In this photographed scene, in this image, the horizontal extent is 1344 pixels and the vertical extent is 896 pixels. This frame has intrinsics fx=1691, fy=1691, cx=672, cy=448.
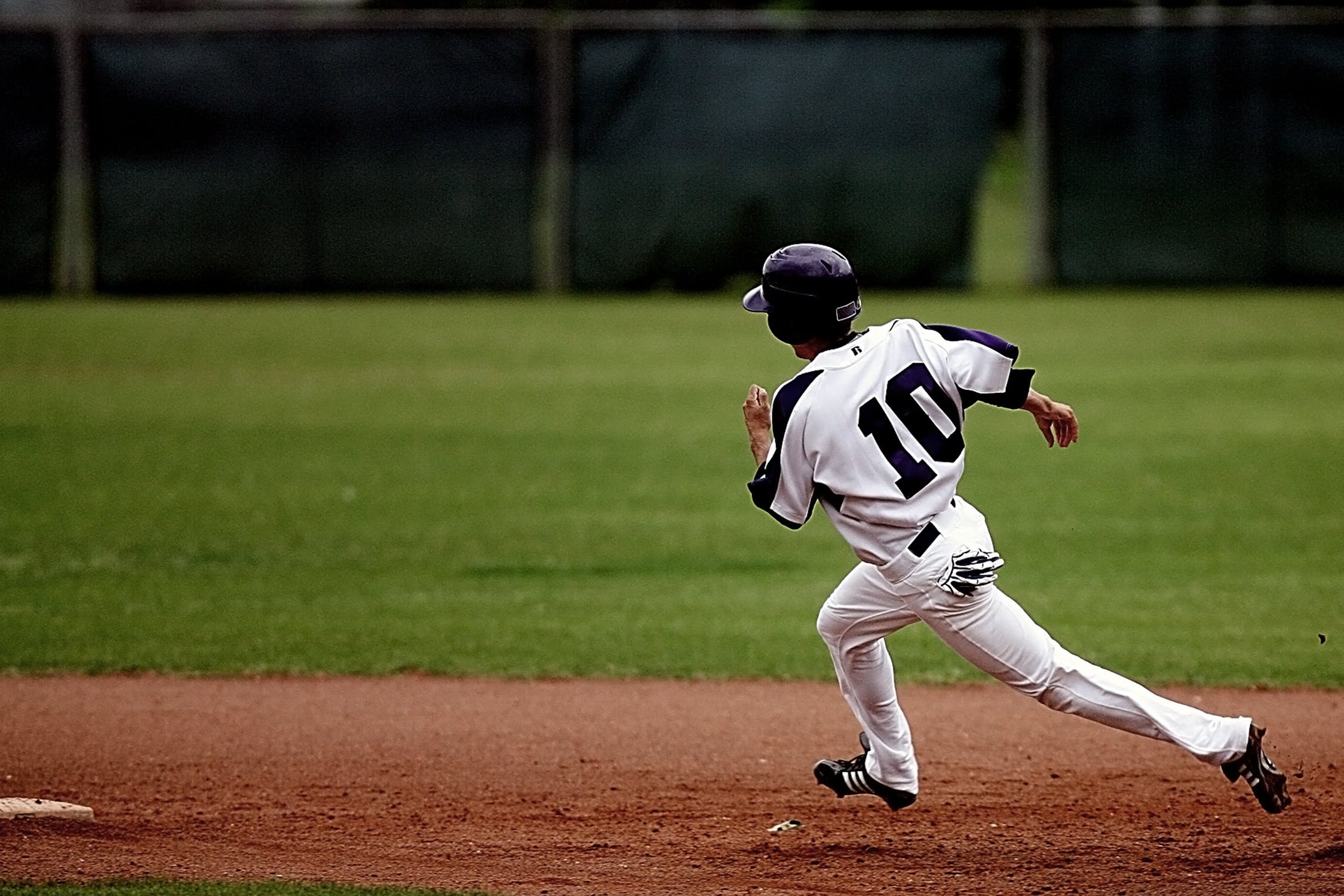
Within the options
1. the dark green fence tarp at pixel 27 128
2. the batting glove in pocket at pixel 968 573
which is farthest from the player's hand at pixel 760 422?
the dark green fence tarp at pixel 27 128

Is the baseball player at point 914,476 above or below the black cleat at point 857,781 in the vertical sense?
above

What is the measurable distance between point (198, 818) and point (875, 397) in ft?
8.88

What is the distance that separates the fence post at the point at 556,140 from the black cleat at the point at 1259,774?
17587 millimetres

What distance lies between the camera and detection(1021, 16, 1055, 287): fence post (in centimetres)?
2127

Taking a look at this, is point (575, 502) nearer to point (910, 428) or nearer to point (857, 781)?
point (857, 781)

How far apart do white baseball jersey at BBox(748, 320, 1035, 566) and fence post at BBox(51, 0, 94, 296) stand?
62.4 ft

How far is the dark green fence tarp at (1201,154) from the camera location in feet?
67.3

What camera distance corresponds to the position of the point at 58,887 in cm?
473

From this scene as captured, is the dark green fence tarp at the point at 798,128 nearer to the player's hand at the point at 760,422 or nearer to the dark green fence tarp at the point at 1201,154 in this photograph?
the dark green fence tarp at the point at 1201,154

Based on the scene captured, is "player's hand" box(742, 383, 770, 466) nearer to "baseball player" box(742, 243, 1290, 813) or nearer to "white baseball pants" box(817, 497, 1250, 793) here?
"baseball player" box(742, 243, 1290, 813)

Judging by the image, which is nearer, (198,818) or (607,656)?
(198,818)

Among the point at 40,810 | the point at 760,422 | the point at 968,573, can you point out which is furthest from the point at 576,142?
the point at 968,573

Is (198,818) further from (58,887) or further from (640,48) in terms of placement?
(640,48)

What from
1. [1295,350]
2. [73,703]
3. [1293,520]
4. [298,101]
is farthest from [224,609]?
[298,101]
